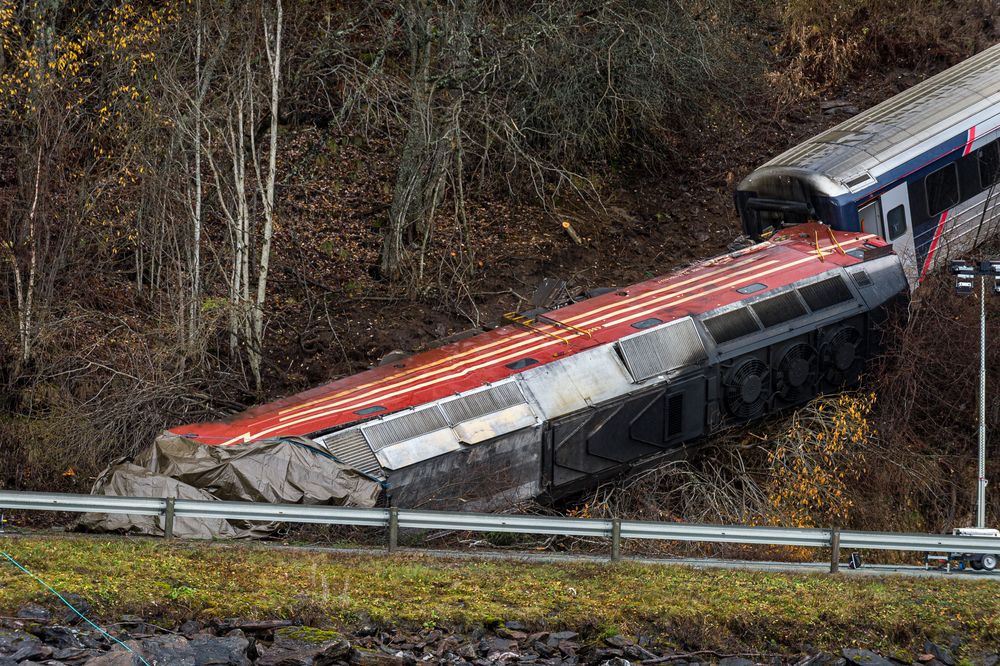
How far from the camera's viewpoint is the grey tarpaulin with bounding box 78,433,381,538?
627 inches

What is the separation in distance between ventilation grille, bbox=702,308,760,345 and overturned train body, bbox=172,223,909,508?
3 centimetres

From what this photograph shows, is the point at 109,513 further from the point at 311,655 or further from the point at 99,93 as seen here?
the point at 99,93

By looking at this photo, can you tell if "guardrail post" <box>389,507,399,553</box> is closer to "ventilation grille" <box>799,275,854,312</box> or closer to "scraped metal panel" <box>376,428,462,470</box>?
"scraped metal panel" <box>376,428,462,470</box>

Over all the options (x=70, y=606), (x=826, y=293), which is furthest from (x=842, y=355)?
(x=70, y=606)

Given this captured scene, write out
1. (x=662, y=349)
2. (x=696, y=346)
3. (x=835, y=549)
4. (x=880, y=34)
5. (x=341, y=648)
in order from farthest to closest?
(x=880, y=34)
(x=696, y=346)
(x=662, y=349)
(x=835, y=549)
(x=341, y=648)

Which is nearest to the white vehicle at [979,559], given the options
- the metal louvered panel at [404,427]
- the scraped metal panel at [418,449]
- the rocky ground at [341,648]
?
the rocky ground at [341,648]

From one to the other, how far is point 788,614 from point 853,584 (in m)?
1.38

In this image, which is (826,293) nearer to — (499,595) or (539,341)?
(539,341)

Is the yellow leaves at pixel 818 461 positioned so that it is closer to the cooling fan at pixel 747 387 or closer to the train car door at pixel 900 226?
the cooling fan at pixel 747 387

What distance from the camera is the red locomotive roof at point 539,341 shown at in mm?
17625

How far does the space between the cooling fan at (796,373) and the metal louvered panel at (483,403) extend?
502 cm

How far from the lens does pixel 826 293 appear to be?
21141 mm

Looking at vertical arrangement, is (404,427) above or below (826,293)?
below

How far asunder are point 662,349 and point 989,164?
33.2ft
